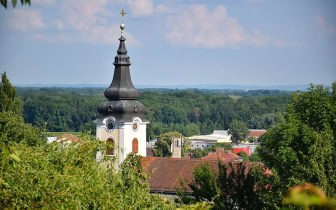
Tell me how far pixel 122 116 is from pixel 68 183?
2668 centimetres

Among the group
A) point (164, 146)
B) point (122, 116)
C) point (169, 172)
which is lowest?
point (164, 146)

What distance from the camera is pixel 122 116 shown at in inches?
1345

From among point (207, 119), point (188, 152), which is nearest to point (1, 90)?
point (188, 152)

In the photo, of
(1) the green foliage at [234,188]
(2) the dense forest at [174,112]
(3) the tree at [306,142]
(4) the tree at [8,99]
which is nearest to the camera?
(3) the tree at [306,142]

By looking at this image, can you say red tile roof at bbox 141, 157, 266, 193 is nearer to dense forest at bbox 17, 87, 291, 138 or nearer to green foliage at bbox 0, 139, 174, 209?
green foliage at bbox 0, 139, 174, 209

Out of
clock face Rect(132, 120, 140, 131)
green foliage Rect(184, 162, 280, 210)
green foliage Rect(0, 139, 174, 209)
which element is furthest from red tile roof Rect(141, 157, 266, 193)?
green foliage Rect(0, 139, 174, 209)

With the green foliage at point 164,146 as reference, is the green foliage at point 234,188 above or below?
Result: above

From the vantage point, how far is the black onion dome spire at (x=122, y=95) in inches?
1347

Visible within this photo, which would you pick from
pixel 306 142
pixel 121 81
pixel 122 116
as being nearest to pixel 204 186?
pixel 306 142

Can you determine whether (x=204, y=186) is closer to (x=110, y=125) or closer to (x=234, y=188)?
(x=234, y=188)

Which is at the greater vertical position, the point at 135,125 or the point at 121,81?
the point at 121,81

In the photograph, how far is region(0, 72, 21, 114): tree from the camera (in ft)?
136

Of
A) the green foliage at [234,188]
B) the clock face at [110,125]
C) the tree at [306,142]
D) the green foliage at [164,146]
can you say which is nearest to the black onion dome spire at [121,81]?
the clock face at [110,125]

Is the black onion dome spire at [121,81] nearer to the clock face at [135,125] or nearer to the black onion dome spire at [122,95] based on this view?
the black onion dome spire at [122,95]
